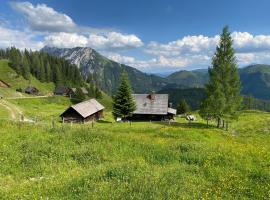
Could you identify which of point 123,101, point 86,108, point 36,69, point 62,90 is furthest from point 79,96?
point 123,101

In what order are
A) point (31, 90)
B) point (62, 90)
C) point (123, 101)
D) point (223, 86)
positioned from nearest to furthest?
point (223, 86) < point (123, 101) < point (31, 90) < point (62, 90)

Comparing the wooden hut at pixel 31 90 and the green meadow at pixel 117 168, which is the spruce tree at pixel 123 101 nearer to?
the green meadow at pixel 117 168

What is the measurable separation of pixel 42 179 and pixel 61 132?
9.77 metres

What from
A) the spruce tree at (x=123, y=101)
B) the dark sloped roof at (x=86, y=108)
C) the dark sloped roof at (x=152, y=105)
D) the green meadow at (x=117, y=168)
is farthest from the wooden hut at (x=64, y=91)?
the green meadow at (x=117, y=168)

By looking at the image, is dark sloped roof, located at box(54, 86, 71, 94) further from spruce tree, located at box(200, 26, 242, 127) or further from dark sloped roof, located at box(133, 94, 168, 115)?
spruce tree, located at box(200, 26, 242, 127)

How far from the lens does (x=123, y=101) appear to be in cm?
6625

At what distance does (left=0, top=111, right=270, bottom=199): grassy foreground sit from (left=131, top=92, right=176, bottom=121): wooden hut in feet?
164

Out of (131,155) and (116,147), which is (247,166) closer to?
(131,155)

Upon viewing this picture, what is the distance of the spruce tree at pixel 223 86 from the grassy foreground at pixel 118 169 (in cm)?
3174

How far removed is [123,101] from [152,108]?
1033cm

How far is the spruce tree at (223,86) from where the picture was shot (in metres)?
50.5

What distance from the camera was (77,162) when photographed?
54.9ft

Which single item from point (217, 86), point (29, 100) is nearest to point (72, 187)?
point (217, 86)

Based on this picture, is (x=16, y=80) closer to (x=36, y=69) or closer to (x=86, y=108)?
(x=36, y=69)
